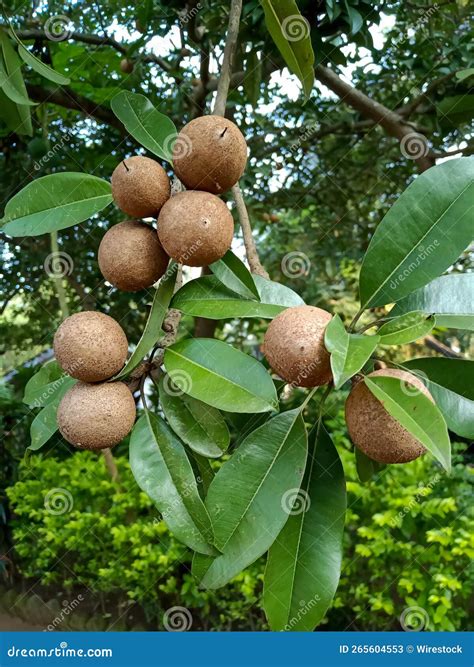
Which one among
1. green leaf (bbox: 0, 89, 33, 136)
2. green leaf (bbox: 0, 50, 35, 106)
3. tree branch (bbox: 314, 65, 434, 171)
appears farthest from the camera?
tree branch (bbox: 314, 65, 434, 171)

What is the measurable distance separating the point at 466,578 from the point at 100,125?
209 centimetres

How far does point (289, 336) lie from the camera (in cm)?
69

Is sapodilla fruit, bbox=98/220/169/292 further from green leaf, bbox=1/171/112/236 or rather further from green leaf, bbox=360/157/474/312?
green leaf, bbox=360/157/474/312

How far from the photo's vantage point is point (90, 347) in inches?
30.5

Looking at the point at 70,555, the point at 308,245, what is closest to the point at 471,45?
the point at 308,245

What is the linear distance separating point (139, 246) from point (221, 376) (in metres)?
0.19

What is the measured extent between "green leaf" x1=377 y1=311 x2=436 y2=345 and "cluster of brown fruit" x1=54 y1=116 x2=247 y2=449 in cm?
21

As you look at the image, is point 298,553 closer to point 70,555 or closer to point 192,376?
→ point 192,376

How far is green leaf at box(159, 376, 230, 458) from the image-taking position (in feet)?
2.81

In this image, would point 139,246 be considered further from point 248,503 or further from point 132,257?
point 248,503

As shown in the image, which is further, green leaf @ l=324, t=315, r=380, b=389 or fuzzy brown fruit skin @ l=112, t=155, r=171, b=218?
fuzzy brown fruit skin @ l=112, t=155, r=171, b=218

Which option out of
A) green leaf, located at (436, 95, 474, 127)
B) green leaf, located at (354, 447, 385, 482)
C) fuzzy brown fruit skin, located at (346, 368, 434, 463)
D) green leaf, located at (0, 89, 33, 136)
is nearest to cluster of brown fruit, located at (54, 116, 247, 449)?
fuzzy brown fruit skin, located at (346, 368, 434, 463)

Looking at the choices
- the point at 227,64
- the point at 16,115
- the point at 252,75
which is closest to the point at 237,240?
the point at 252,75

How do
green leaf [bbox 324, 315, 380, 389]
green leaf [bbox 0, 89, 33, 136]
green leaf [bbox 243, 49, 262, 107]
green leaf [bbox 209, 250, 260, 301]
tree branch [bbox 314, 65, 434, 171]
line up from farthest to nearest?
tree branch [bbox 314, 65, 434, 171], green leaf [bbox 243, 49, 262, 107], green leaf [bbox 0, 89, 33, 136], green leaf [bbox 209, 250, 260, 301], green leaf [bbox 324, 315, 380, 389]
